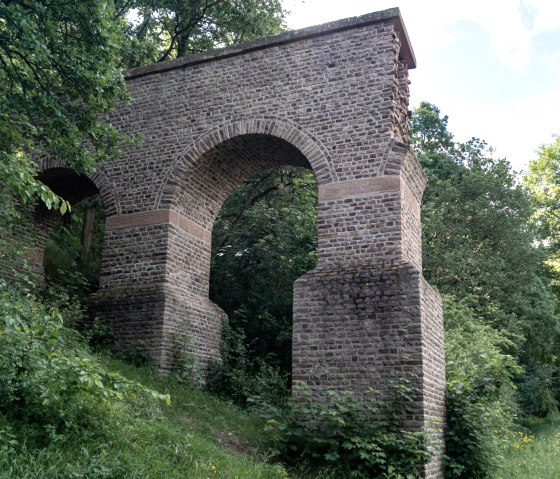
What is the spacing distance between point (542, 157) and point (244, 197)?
18.5m

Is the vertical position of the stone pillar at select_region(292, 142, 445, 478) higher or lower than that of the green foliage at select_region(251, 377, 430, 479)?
higher

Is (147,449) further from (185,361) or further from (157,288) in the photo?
(157,288)

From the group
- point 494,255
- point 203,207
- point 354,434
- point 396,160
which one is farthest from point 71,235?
point 494,255

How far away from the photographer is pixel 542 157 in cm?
3112

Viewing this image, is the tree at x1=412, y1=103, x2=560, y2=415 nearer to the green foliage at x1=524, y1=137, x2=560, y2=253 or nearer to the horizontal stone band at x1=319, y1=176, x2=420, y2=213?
→ the green foliage at x1=524, y1=137, x2=560, y2=253

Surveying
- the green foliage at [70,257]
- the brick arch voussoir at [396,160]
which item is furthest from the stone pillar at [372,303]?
the green foliage at [70,257]

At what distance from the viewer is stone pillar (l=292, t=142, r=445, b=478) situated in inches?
367

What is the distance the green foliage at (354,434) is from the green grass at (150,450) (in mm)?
402

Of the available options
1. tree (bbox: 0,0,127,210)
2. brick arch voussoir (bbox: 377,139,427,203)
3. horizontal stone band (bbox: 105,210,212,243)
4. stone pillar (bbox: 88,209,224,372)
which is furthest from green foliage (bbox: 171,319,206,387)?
brick arch voussoir (bbox: 377,139,427,203)

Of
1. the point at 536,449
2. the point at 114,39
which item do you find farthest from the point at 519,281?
the point at 114,39

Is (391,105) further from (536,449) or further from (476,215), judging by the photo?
(476,215)

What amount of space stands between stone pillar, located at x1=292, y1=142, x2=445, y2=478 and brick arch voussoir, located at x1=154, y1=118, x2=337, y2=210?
1.50ft

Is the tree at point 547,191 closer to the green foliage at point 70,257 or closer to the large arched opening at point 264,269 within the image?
the large arched opening at point 264,269

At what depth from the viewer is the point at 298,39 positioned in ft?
39.3
